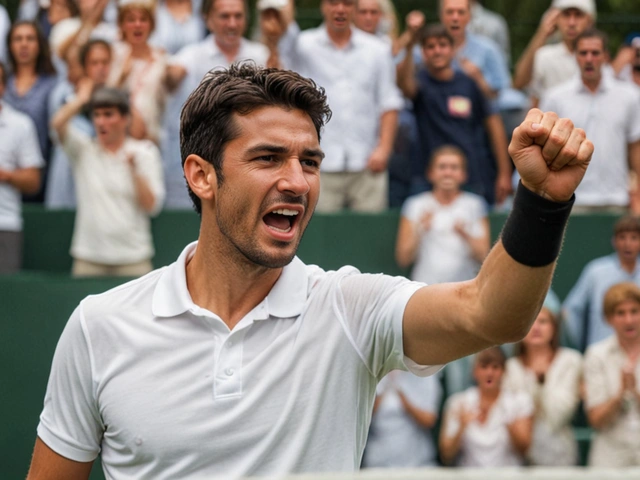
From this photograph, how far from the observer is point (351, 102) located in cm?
793

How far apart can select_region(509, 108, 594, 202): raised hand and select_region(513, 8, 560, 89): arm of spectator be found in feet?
Answer: 21.0

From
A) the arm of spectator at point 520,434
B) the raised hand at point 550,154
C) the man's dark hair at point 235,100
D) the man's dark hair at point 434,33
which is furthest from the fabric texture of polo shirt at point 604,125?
the raised hand at point 550,154

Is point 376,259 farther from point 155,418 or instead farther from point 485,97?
point 155,418

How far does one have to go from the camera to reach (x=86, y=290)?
734 cm

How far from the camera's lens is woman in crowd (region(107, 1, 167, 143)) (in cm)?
774

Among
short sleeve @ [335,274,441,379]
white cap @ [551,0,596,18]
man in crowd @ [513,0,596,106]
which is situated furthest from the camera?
white cap @ [551,0,596,18]

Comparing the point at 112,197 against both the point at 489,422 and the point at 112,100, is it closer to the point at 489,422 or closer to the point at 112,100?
the point at 112,100

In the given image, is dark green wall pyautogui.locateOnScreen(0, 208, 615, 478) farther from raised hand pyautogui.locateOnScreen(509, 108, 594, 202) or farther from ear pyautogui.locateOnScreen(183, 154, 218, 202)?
raised hand pyautogui.locateOnScreen(509, 108, 594, 202)

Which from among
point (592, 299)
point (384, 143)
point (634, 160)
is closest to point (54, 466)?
point (592, 299)

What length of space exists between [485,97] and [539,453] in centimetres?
256

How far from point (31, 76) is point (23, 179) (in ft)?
2.89

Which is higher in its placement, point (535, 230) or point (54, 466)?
point (535, 230)

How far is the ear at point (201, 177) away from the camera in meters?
2.94

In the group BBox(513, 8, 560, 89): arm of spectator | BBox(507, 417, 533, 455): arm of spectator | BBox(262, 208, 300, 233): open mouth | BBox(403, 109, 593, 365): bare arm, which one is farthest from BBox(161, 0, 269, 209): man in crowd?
BBox(403, 109, 593, 365): bare arm
